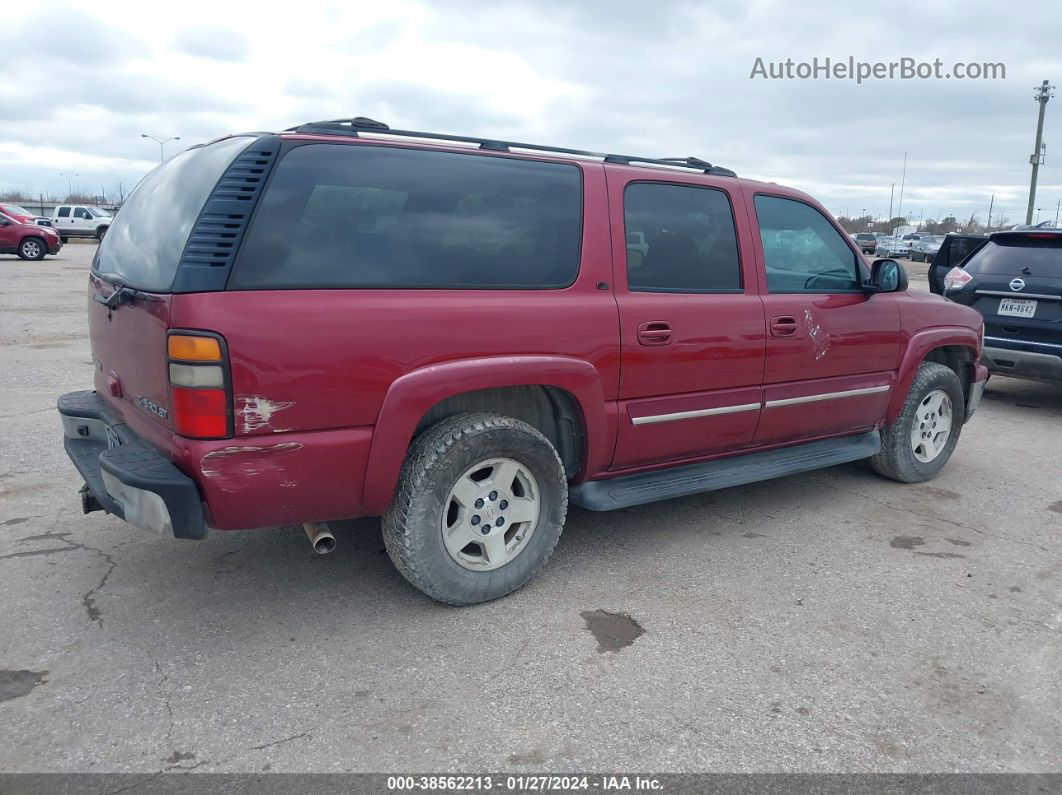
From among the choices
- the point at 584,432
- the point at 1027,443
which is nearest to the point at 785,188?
the point at 584,432

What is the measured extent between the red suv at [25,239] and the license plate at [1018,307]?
24359mm

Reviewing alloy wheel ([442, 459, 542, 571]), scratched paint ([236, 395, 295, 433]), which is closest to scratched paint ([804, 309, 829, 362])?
alloy wheel ([442, 459, 542, 571])

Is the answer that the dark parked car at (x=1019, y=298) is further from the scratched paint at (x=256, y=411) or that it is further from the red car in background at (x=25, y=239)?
the red car in background at (x=25, y=239)

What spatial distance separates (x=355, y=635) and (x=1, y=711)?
3.77ft

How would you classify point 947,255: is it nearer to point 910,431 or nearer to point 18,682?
point 910,431

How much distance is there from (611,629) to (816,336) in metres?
2.06

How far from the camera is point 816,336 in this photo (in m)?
4.38

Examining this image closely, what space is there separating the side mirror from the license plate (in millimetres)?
3377

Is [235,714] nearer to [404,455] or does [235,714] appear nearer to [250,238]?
[404,455]

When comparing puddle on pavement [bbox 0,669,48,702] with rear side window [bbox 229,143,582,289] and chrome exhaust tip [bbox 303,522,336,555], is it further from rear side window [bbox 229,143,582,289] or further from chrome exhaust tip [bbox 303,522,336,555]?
rear side window [bbox 229,143,582,289]

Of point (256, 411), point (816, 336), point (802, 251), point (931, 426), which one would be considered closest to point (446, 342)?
point (256, 411)

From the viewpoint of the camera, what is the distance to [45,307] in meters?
12.6

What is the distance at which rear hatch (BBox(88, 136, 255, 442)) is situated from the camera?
9.44 ft

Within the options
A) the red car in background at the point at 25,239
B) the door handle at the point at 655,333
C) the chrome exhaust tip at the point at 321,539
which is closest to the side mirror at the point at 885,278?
the door handle at the point at 655,333
